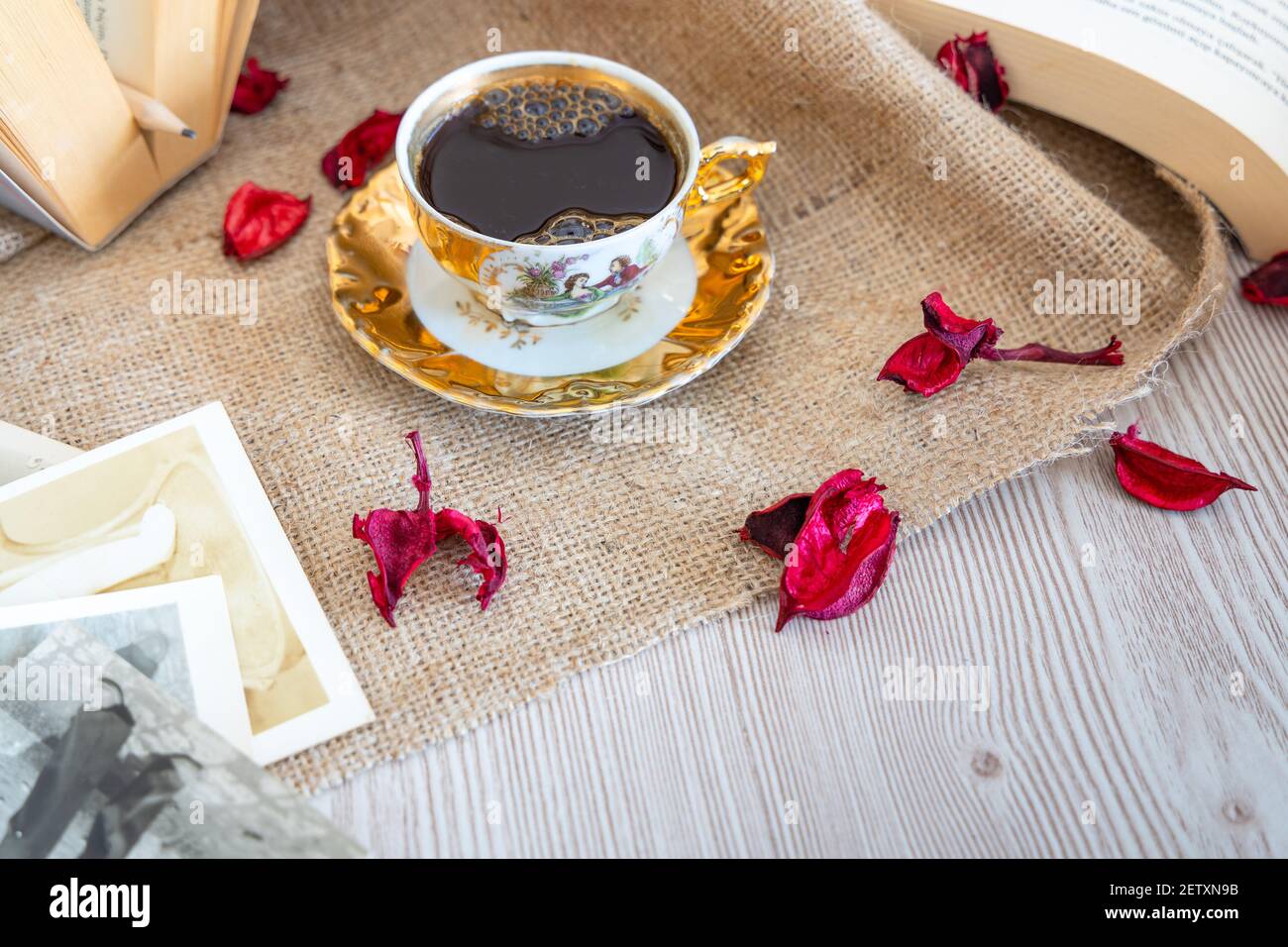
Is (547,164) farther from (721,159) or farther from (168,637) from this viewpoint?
(168,637)

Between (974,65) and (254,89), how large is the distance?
27.9 inches

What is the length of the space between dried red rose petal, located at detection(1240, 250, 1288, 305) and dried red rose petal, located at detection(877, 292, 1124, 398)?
0.16m

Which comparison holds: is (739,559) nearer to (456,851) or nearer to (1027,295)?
(456,851)

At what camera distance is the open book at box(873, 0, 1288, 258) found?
2.89 feet

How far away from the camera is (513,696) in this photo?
684 millimetres

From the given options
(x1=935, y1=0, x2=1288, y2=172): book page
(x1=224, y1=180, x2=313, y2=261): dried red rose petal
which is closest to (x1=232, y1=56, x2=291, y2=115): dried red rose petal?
(x1=224, y1=180, x2=313, y2=261): dried red rose petal

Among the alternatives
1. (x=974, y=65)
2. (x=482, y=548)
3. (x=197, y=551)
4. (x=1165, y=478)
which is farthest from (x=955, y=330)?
(x=197, y=551)

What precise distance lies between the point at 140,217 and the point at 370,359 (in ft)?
0.96

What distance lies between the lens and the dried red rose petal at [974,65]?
957 mm

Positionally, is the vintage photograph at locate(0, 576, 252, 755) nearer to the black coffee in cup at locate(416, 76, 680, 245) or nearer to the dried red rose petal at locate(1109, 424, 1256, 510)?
the black coffee in cup at locate(416, 76, 680, 245)

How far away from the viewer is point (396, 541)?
2.42 feet

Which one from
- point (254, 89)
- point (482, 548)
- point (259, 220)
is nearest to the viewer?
point (482, 548)
